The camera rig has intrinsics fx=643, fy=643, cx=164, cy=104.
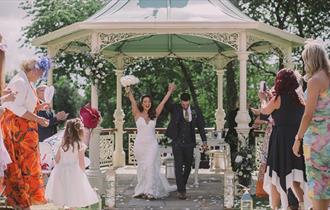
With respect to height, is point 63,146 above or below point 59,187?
above

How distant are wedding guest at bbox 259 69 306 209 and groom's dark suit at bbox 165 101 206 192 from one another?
8.72 feet

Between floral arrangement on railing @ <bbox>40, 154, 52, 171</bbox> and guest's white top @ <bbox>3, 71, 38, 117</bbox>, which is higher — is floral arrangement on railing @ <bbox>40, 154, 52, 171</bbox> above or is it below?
below

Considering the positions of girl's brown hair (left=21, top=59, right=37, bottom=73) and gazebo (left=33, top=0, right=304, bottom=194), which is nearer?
girl's brown hair (left=21, top=59, right=37, bottom=73)

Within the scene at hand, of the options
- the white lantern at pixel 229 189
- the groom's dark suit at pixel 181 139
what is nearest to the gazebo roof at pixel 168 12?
the groom's dark suit at pixel 181 139

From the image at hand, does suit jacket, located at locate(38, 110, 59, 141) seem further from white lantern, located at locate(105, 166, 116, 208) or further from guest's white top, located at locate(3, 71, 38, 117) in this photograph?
guest's white top, located at locate(3, 71, 38, 117)

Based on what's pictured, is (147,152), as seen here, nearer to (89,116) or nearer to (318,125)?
(89,116)

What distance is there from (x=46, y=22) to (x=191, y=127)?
15.0 m

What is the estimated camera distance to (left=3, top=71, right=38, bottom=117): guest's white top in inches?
281

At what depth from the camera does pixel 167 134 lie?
10656 millimetres

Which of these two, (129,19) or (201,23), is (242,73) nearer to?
(201,23)

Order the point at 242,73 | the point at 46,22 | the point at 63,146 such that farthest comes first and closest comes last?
the point at 46,22, the point at 242,73, the point at 63,146

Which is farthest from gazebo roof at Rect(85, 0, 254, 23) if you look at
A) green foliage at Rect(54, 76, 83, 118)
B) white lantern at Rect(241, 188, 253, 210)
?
green foliage at Rect(54, 76, 83, 118)

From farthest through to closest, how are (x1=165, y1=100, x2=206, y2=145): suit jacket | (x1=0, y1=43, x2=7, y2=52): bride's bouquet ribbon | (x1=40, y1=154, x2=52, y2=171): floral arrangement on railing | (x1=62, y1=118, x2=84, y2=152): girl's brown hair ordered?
(x1=165, y1=100, x2=206, y2=145): suit jacket, (x1=40, y1=154, x2=52, y2=171): floral arrangement on railing, (x1=62, y1=118, x2=84, y2=152): girl's brown hair, (x1=0, y1=43, x2=7, y2=52): bride's bouquet ribbon

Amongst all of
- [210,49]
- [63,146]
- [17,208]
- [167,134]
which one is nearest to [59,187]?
[63,146]
